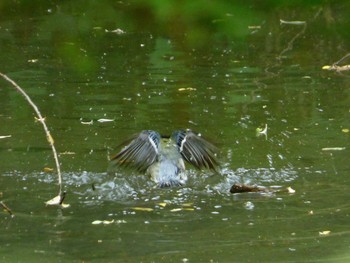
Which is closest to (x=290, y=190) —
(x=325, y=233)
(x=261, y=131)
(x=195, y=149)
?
(x=195, y=149)

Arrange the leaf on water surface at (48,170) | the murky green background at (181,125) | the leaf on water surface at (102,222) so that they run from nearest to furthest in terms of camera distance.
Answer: the murky green background at (181,125)
the leaf on water surface at (102,222)
the leaf on water surface at (48,170)

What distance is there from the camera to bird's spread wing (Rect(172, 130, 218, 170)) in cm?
613

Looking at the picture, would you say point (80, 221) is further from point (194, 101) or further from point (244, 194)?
point (194, 101)

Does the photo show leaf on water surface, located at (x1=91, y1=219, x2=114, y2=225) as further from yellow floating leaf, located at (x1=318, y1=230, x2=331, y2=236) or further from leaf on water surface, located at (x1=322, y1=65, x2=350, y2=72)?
leaf on water surface, located at (x1=322, y1=65, x2=350, y2=72)

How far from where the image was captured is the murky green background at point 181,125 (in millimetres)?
4355

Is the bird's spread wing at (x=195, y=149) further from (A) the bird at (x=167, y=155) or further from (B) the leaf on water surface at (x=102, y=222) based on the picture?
A: (B) the leaf on water surface at (x=102, y=222)

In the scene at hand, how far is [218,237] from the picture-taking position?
477cm

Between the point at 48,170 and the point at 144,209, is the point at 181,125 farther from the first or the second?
the point at 144,209

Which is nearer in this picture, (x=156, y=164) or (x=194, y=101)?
(x=156, y=164)

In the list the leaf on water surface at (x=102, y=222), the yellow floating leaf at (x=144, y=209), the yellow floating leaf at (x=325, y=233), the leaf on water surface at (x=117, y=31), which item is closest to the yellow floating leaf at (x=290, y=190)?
the yellow floating leaf at (x=325, y=233)

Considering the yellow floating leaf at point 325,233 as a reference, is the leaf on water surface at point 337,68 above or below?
above

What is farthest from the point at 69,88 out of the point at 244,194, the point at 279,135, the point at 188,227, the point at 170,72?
the point at 188,227

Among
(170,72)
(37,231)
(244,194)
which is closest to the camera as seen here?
(37,231)

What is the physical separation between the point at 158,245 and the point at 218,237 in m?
0.36
